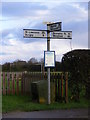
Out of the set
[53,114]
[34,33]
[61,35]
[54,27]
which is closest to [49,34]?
[54,27]

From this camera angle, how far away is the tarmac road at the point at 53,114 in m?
8.02

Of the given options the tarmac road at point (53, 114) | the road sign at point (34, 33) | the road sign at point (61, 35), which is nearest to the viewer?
the tarmac road at point (53, 114)

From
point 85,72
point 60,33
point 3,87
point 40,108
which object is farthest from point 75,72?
point 3,87

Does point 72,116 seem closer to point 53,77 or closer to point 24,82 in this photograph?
point 53,77

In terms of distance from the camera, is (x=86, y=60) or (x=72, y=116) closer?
(x=72, y=116)

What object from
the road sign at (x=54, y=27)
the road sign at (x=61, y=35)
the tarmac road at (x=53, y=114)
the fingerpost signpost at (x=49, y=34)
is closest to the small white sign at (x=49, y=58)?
the fingerpost signpost at (x=49, y=34)

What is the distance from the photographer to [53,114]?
8.34 metres

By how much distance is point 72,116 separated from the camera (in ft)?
26.2

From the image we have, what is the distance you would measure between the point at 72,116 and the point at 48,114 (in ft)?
2.50

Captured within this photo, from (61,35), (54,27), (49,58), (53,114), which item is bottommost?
(53,114)

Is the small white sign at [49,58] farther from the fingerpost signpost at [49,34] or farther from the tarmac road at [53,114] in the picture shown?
the tarmac road at [53,114]

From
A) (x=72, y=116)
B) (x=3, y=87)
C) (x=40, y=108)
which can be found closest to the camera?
(x=72, y=116)

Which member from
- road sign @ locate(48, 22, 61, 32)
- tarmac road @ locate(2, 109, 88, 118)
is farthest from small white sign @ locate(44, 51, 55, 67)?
tarmac road @ locate(2, 109, 88, 118)

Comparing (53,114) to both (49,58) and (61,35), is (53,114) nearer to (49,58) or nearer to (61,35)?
(49,58)
